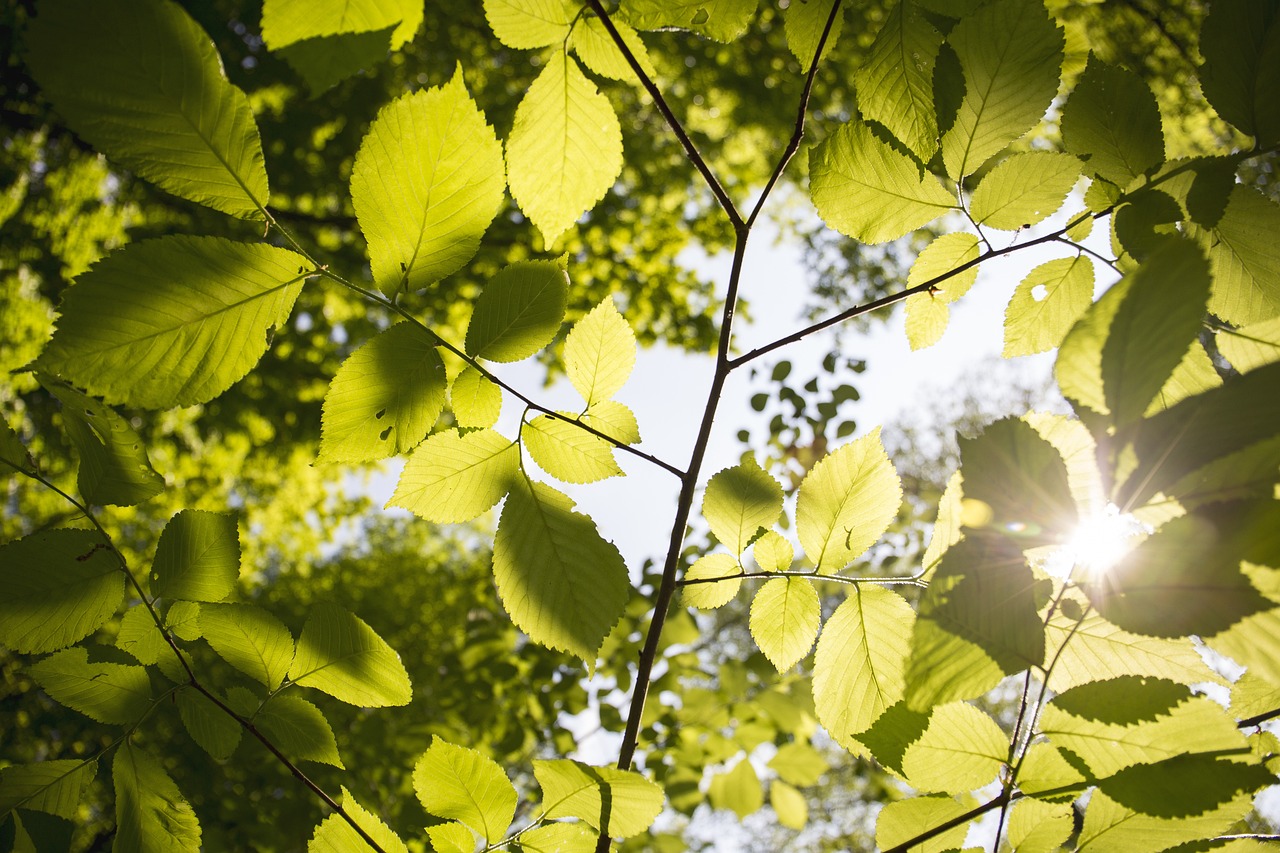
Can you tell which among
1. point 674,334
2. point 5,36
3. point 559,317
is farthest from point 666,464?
point 5,36

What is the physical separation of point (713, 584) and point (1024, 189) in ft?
1.90

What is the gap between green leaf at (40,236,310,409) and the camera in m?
0.49

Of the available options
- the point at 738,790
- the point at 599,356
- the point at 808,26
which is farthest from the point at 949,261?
the point at 738,790

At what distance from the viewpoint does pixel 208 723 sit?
2.46 ft

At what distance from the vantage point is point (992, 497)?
0.45 meters

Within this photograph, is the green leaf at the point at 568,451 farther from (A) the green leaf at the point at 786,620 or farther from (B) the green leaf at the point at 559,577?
(A) the green leaf at the point at 786,620

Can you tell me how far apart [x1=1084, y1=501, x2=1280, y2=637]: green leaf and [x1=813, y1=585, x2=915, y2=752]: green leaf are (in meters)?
0.31

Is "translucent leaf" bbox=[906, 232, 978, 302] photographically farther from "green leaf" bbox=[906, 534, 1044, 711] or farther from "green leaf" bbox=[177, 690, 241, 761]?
"green leaf" bbox=[177, 690, 241, 761]

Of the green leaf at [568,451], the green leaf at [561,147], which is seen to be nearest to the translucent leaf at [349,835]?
the green leaf at [568,451]

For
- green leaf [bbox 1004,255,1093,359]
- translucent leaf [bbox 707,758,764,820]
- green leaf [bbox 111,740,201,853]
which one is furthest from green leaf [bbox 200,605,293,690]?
translucent leaf [bbox 707,758,764,820]

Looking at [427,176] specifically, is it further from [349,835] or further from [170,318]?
[349,835]

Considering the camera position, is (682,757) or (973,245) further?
(682,757)

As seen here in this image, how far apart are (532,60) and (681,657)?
4747 millimetres

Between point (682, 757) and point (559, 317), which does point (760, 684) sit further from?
point (559, 317)
